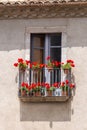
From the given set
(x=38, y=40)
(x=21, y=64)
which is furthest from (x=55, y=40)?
(x=21, y=64)

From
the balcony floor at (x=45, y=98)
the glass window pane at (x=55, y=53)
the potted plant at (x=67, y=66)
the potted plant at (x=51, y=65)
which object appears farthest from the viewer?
the glass window pane at (x=55, y=53)

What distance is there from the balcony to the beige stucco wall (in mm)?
270

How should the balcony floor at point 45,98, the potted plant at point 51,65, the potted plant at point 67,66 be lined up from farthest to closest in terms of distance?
the potted plant at point 51,65 → the potted plant at point 67,66 → the balcony floor at point 45,98

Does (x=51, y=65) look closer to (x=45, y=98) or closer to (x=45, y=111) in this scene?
(x=45, y=98)

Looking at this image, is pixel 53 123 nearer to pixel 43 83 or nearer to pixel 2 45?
pixel 43 83

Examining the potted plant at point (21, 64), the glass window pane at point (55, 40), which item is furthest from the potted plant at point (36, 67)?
the glass window pane at point (55, 40)

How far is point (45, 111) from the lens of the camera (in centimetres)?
2498

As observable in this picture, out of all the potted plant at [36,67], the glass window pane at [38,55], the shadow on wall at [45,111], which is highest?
the glass window pane at [38,55]

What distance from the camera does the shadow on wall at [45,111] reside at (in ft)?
81.6

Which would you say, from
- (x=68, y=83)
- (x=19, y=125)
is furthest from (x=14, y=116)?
(x=68, y=83)

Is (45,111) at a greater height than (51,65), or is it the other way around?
(51,65)

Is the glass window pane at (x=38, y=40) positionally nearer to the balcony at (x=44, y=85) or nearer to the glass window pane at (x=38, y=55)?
the glass window pane at (x=38, y=55)

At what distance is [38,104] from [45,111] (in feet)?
0.96

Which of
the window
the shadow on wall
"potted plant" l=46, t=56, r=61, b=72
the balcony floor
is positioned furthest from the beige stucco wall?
"potted plant" l=46, t=56, r=61, b=72
